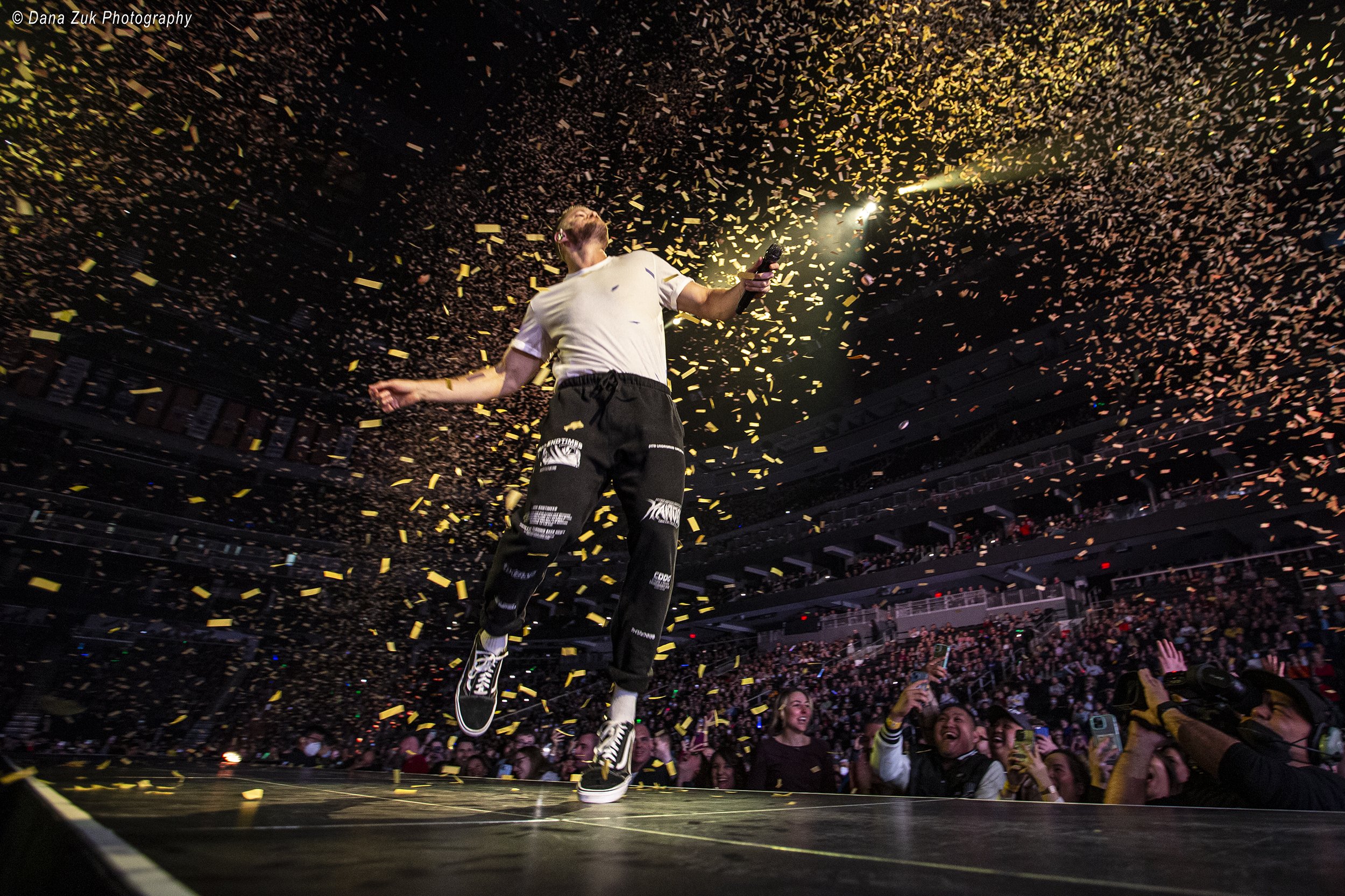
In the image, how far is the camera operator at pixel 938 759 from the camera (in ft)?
→ 12.9

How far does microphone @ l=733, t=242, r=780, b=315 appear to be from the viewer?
2.05 meters

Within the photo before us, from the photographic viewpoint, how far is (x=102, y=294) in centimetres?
2128

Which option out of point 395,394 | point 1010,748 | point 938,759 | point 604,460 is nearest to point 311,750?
point 938,759

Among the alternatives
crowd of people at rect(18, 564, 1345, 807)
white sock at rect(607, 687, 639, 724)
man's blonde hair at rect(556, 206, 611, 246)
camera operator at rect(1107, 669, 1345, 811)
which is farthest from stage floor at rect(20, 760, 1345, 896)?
man's blonde hair at rect(556, 206, 611, 246)

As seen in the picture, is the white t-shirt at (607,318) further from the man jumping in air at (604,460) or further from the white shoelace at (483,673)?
the white shoelace at (483,673)

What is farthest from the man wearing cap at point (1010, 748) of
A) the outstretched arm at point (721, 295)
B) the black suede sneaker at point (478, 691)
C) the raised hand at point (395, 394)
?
the raised hand at point (395, 394)

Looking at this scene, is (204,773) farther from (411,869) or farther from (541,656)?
(541,656)

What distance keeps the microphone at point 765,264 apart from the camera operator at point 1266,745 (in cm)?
233

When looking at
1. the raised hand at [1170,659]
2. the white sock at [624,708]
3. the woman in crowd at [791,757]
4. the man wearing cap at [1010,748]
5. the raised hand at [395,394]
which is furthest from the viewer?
the woman in crowd at [791,757]

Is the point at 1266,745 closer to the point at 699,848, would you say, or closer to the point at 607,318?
the point at 699,848

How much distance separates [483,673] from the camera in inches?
91.8

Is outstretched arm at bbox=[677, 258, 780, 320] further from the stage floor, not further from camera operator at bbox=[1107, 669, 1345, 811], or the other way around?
camera operator at bbox=[1107, 669, 1345, 811]

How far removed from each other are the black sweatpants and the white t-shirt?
0.22ft

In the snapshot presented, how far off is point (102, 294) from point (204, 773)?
25.0 metres
